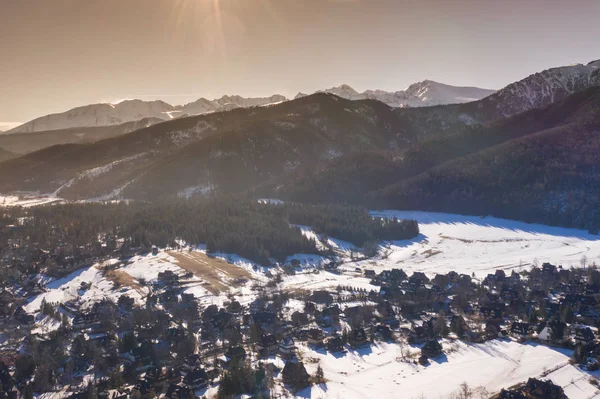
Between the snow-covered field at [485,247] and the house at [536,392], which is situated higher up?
the house at [536,392]

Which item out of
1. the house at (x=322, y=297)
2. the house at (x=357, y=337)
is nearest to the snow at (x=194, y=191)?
the house at (x=322, y=297)

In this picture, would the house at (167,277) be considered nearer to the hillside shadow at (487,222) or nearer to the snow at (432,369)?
the snow at (432,369)

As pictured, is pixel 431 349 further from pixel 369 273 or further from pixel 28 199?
pixel 28 199

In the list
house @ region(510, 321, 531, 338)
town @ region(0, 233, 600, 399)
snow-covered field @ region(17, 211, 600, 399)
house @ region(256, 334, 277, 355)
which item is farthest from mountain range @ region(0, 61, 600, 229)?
house @ region(256, 334, 277, 355)

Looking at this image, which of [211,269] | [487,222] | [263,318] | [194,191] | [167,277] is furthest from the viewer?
[194,191]

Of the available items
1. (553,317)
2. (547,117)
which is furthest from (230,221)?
(547,117)

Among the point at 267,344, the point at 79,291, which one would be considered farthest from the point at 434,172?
the point at 267,344
